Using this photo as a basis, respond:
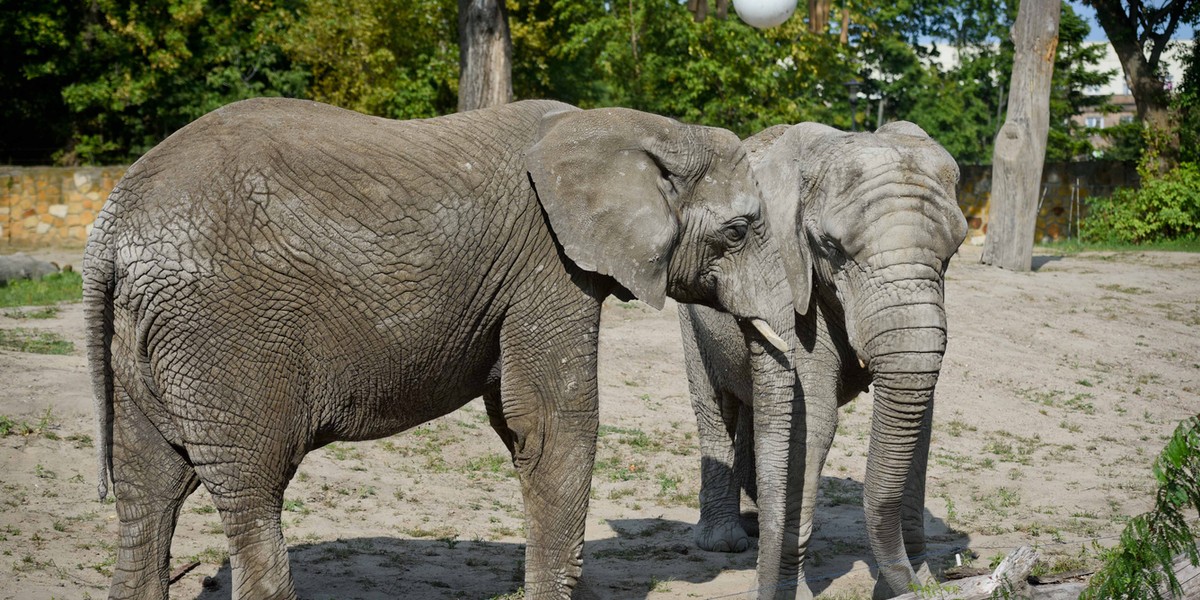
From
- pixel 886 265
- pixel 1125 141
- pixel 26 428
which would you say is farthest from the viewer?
pixel 1125 141

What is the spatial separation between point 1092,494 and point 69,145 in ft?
79.4

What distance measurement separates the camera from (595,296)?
217 inches

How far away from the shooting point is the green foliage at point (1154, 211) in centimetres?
2272

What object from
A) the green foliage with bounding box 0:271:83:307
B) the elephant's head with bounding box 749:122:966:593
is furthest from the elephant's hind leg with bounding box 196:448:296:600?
the green foliage with bounding box 0:271:83:307

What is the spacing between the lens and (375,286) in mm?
5094

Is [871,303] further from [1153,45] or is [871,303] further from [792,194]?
[1153,45]

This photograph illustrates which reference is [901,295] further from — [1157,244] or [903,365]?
[1157,244]

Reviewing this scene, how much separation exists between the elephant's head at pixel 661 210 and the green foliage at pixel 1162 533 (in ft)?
5.95

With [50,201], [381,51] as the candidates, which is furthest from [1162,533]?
[50,201]

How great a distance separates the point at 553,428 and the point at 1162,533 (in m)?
2.47

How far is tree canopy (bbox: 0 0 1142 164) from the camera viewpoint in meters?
24.9

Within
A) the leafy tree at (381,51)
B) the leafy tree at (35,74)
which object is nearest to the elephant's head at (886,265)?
the leafy tree at (381,51)

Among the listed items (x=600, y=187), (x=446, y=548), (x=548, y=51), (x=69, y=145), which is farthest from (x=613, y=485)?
(x=69, y=145)

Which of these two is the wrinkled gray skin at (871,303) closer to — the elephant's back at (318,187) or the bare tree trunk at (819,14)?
the elephant's back at (318,187)
